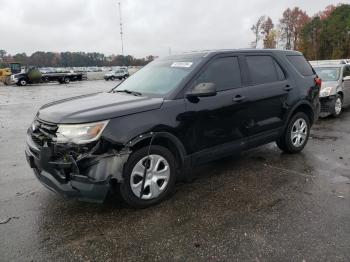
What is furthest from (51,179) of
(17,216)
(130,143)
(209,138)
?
(209,138)

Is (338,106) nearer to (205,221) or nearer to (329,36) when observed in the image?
(205,221)

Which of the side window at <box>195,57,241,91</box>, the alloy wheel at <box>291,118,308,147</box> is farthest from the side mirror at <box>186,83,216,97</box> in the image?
the alloy wheel at <box>291,118,308,147</box>

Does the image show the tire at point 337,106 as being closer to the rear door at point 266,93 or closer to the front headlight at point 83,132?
the rear door at point 266,93

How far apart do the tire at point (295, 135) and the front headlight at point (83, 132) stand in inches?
136

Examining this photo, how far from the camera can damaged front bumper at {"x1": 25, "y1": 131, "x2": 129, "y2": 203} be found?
3332 mm

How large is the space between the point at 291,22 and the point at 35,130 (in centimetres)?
8030

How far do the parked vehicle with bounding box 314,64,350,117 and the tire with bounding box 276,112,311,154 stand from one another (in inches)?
154

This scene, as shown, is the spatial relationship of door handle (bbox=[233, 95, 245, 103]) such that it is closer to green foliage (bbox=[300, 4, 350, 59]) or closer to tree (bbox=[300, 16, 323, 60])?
green foliage (bbox=[300, 4, 350, 59])

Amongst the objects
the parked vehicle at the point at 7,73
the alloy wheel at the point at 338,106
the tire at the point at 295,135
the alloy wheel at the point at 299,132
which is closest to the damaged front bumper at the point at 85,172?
the tire at the point at 295,135

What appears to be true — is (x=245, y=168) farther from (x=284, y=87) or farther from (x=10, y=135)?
(x=10, y=135)

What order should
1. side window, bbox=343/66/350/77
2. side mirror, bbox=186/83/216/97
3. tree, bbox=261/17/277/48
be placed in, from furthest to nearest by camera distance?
tree, bbox=261/17/277/48
side window, bbox=343/66/350/77
side mirror, bbox=186/83/216/97

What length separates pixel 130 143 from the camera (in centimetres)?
348

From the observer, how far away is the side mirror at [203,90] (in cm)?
394

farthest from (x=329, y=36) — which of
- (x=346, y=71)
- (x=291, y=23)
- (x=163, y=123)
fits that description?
(x=163, y=123)
